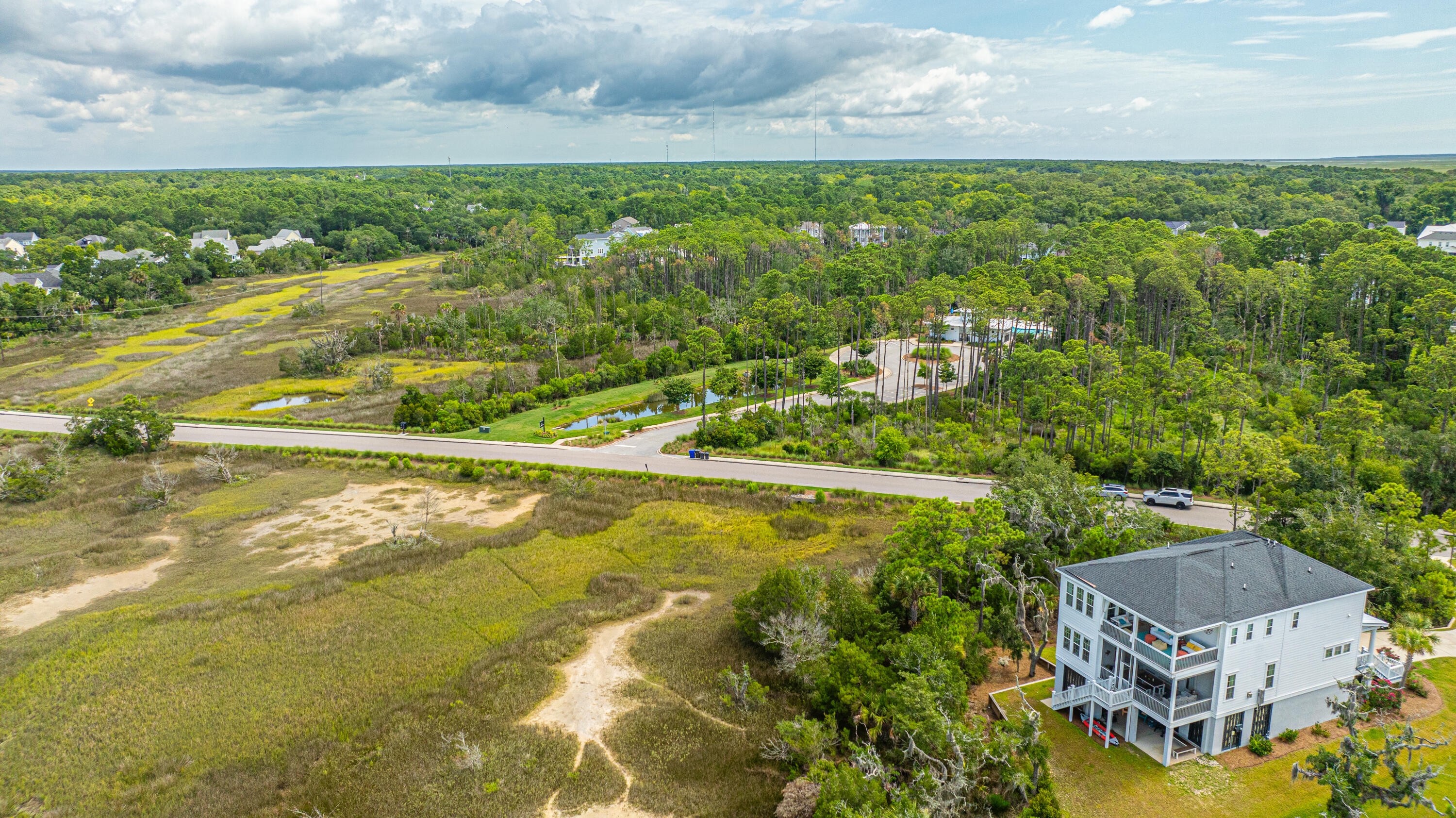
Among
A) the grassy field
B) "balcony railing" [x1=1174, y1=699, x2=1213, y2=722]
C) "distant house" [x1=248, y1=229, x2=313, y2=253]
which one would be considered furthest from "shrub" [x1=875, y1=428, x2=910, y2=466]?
"distant house" [x1=248, y1=229, x2=313, y2=253]

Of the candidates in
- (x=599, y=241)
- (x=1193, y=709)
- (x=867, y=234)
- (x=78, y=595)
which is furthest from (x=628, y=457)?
(x=867, y=234)

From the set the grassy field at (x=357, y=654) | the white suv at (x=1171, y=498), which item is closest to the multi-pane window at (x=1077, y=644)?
the grassy field at (x=357, y=654)

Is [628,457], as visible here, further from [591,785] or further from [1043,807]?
[1043,807]

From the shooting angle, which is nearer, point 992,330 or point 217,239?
point 992,330

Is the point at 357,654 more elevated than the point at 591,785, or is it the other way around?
the point at 357,654

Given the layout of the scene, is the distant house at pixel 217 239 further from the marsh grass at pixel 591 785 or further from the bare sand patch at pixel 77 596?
the marsh grass at pixel 591 785
